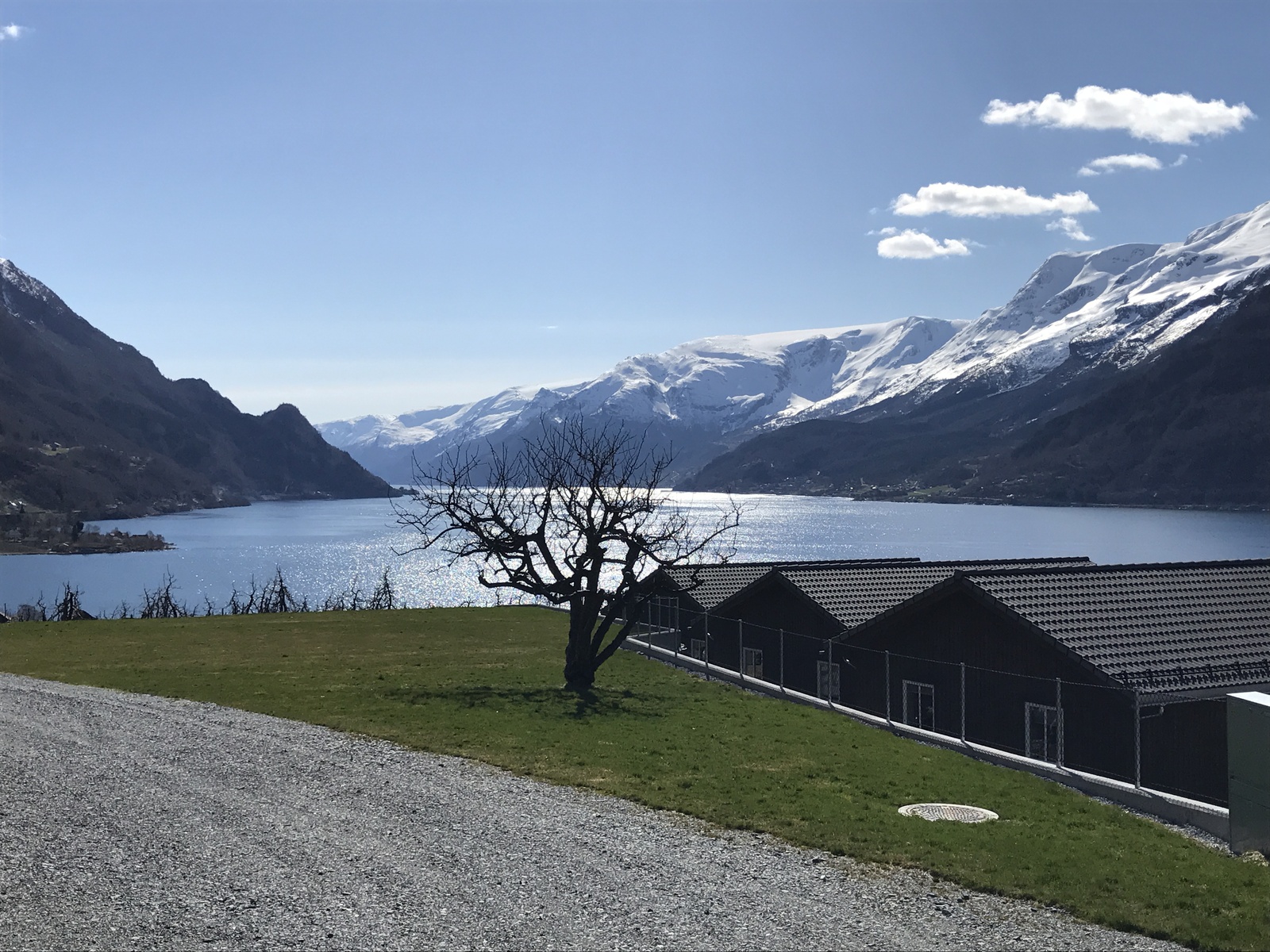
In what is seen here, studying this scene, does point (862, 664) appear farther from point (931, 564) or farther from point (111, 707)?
point (111, 707)

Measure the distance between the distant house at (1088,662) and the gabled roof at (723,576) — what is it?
992 cm

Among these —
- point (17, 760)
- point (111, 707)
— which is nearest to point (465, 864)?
point (17, 760)

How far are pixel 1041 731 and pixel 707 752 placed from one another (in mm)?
8875

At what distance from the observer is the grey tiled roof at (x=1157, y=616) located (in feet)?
80.9

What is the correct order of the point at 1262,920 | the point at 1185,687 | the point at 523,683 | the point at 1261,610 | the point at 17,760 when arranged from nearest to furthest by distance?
the point at 1262,920 < the point at 17,760 < the point at 1185,687 < the point at 1261,610 < the point at 523,683

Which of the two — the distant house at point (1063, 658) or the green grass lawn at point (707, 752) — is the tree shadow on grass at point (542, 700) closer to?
the green grass lawn at point (707, 752)

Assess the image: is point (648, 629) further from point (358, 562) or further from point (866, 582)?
point (358, 562)

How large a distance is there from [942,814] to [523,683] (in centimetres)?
1802

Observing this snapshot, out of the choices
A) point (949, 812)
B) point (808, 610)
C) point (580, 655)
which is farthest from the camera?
point (808, 610)

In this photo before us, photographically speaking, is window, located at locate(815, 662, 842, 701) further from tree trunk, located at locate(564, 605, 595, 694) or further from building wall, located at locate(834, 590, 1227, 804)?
tree trunk, located at locate(564, 605, 595, 694)

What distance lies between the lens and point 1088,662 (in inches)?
961

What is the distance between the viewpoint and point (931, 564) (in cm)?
4344

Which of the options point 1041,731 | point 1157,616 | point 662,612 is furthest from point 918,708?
point 662,612

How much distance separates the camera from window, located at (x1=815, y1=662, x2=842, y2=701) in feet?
116
